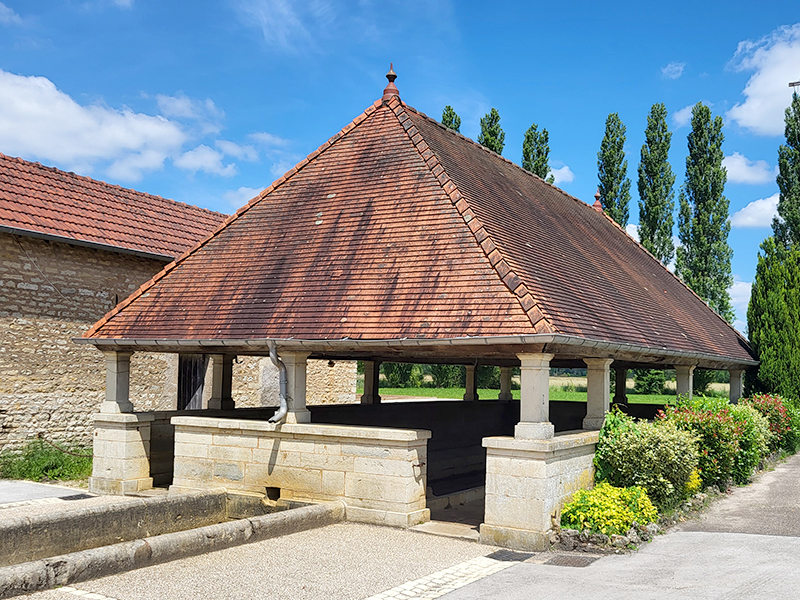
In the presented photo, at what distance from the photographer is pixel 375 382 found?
1709 cm

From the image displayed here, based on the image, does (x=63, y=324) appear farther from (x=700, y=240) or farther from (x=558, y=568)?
(x=700, y=240)

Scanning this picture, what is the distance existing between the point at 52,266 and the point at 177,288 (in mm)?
3444

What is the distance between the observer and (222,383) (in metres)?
13.4

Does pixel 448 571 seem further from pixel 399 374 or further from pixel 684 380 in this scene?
pixel 399 374

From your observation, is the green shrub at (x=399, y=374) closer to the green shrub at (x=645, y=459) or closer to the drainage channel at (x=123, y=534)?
the green shrub at (x=645, y=459)

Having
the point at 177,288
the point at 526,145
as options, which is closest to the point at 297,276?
the point at 177,288

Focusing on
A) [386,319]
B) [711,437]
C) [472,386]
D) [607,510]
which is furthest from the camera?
[472,386]

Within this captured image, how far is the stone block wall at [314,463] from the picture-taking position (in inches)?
356

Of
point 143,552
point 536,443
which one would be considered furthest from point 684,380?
point 143,552

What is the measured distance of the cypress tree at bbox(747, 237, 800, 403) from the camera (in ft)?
61.3

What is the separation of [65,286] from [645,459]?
34.3 feet

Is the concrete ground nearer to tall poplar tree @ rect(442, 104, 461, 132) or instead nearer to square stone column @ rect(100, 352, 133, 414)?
square stone column @ rect(100, 352, 133, 414)

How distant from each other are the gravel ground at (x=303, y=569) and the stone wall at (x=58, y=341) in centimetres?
713

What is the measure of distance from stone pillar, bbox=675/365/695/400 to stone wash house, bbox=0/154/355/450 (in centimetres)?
1005
